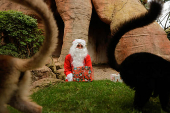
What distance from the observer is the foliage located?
558 cm

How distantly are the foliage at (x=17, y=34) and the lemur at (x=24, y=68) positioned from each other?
154 inches

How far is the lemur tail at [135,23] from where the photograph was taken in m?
1.92

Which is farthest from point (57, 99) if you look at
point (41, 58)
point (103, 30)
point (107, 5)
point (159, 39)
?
point (103, 30)

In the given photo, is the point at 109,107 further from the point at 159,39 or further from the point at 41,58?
the point at 159,39

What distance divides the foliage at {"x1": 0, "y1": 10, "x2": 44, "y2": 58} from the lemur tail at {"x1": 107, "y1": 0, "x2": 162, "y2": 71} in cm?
426

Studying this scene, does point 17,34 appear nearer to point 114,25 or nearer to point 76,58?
point 76,58

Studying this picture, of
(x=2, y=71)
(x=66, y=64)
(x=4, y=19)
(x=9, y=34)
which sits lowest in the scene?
(x=66, y=64)

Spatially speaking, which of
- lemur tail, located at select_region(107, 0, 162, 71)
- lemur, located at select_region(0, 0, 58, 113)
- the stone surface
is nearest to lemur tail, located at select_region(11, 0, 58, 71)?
lemur, located at select_region(0, 0, 58, 113)

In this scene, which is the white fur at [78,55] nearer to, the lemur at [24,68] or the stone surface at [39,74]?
the stone surface at [39,74]

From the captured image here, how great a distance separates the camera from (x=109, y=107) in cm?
257

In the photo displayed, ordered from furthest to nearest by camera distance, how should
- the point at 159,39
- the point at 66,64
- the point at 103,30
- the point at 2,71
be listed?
the point at 103,30 → the point at 159,39 → the point at 66,64 → the point at 2,71

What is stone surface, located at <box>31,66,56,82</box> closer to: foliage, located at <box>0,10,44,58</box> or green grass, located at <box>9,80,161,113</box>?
green grass, located at <box>9,80,161,113</box>

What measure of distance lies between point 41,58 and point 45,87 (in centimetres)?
220

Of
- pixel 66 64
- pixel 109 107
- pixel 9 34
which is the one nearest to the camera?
pixel 109 107
